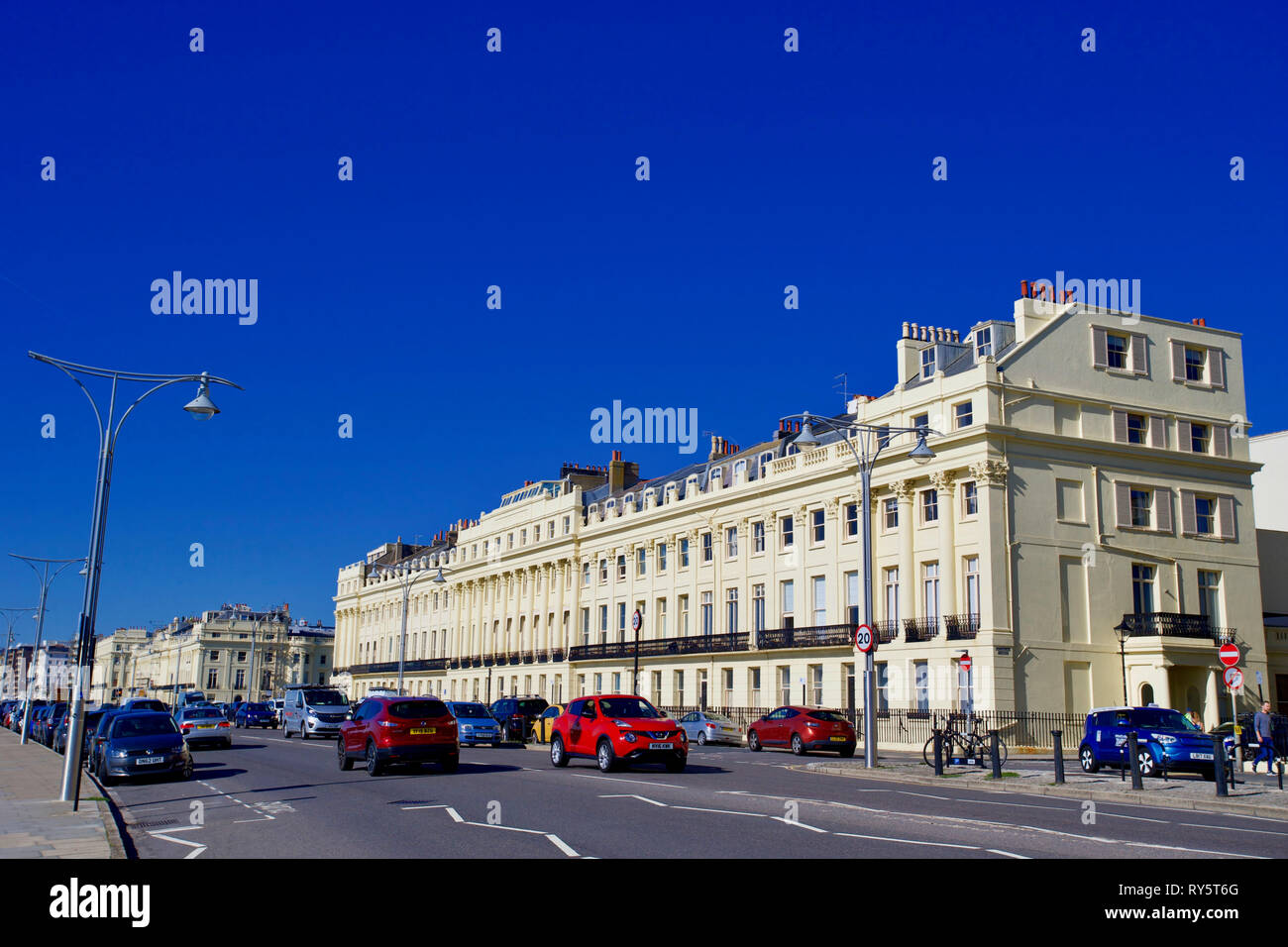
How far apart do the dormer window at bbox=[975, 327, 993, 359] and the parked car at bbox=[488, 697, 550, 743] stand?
2331cm

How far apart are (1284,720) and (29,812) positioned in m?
28.7

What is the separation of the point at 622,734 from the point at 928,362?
29933 mm

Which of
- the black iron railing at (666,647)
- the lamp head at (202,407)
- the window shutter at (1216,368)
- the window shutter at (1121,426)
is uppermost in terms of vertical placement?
the window shutter at (1216,368)

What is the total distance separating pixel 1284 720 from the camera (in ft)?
95.9

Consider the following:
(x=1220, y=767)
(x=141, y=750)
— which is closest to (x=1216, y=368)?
(x=1220, y=767)

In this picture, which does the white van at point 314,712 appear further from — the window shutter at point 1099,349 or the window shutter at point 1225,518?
the window shutter at point 1225,518

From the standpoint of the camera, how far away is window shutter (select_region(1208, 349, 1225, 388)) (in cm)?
4822

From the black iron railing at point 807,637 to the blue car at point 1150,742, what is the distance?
18.0 meters

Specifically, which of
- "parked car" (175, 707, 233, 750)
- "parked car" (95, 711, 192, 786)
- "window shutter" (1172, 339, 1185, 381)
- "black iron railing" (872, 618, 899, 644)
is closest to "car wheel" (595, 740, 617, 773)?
"parked car" (95, 711, 192, 786)

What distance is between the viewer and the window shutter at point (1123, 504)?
44531 mm

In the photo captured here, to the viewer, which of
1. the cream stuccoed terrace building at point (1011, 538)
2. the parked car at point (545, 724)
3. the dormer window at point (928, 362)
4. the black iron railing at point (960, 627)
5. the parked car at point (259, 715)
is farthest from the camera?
the parked car at point (259, 715)

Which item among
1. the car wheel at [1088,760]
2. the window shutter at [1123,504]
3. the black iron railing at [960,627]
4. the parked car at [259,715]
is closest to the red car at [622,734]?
the car wheel at [1088,760]
